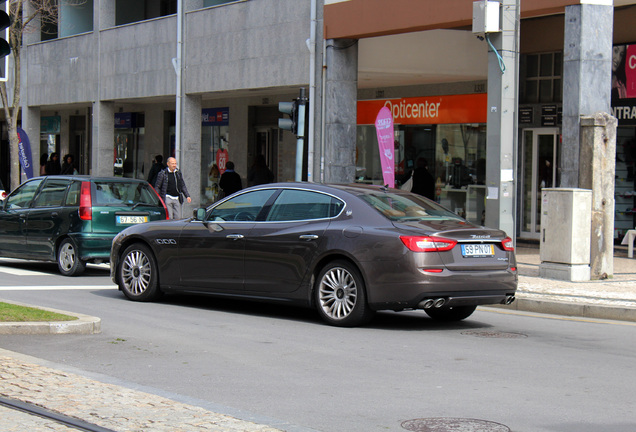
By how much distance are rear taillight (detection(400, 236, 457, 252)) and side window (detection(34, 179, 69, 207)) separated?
758cm

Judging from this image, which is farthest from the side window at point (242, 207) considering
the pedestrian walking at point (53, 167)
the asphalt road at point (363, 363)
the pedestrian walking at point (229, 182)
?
the pedestrian walking at point (53, 167)

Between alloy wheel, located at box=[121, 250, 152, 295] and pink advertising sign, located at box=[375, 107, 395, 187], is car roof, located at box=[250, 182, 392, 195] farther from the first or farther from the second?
pink advertising sign, located at box=[375, 107, 395, 187]

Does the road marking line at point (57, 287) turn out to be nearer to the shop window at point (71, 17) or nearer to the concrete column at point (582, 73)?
the concrete column at point (582, 73)

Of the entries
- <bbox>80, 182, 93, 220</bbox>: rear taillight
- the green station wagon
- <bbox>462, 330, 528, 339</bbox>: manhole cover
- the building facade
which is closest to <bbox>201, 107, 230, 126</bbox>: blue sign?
the building facade

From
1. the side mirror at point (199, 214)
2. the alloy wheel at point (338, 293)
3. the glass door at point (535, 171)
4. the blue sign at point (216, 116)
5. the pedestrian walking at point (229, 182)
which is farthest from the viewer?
the blue sign at point (216, 116)

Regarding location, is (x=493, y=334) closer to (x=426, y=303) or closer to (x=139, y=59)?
(x=426, y=303)

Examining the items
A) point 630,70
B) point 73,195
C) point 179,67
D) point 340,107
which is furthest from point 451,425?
point 179,67

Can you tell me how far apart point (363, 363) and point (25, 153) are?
23.0 metres

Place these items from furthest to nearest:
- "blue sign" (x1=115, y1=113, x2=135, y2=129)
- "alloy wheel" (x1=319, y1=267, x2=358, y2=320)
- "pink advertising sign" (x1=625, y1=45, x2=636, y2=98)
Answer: "blue sign" (x1=115, y1=113, x2=135, y2=129)
"pink advertising sign" (x1=625, y1=45, x2=636, y2=98)
"alloy wheel" (x1=319, y1=267, x2=358, y2=320)

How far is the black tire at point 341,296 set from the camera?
9.39 metres

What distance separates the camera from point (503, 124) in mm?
13477

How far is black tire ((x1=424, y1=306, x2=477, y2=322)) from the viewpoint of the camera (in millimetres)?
10365

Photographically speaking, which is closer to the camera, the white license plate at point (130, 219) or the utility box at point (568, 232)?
the utility box at point (568, 232)

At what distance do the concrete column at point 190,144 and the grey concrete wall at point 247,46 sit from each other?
0.55 metres
